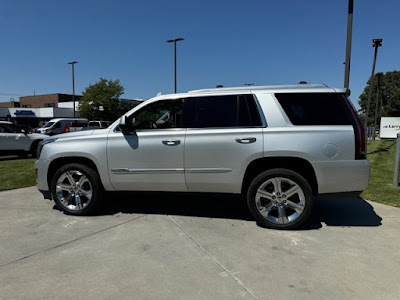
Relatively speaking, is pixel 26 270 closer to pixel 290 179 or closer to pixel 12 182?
pixel 290 179

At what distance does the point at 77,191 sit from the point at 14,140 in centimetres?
1018

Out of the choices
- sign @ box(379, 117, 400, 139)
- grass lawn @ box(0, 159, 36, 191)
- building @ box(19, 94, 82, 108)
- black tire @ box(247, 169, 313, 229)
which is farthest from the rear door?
building @ box(19, 94, 82, 108)

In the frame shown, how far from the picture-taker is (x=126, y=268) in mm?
3297

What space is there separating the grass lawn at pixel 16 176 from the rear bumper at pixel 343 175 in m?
6.61

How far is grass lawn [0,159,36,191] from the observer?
7543 millimetres

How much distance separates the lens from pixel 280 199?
172 inches

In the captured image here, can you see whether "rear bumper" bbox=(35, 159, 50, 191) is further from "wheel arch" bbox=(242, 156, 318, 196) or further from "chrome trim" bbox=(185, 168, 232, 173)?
"wheel arch" bbox=(242, 156, 318, 196)

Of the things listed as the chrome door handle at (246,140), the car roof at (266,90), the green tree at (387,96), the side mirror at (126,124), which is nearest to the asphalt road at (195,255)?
the chrome door handle at (246,140)

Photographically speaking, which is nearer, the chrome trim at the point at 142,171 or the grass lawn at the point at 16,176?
the chrome trim at the point at 142,171

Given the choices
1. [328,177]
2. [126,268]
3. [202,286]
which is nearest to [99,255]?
[126,268]

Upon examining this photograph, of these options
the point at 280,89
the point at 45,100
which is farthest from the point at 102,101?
the point at 280,89

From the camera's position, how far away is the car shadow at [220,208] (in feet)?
15.6

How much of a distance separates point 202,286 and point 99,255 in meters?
1.34

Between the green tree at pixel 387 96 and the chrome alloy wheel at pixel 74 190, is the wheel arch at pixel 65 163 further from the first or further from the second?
the green tree at pixel 387 96
